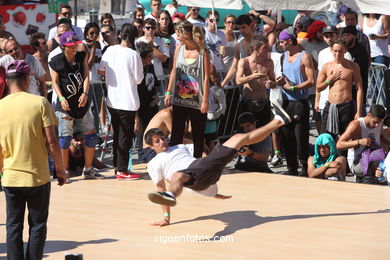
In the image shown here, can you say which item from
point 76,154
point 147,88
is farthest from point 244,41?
point 76,154

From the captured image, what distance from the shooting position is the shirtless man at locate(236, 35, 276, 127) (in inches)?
466

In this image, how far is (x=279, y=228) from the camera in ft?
28.4

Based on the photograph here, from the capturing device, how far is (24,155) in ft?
22.7

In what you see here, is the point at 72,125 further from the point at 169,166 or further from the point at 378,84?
the point at 378,84

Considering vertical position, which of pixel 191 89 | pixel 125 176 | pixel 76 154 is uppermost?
pixel 191 89

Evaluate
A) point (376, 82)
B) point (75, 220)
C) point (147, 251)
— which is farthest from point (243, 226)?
point (376, 82)

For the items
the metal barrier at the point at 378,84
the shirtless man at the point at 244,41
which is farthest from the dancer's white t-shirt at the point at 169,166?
the metal barrier at the point at 378,84

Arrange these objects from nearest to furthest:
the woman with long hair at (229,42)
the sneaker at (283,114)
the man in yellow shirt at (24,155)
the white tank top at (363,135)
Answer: the man in yellow shirt at (24,155), the sneaker at (283,114), the white tank top at (363,135), the woman with long hair at (229,42)

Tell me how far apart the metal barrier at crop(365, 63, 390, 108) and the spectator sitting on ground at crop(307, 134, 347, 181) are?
3.88 meters

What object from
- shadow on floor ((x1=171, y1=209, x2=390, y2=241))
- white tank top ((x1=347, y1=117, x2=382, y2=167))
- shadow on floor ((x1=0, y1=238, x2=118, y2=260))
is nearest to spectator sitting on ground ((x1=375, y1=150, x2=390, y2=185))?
white tank top ((x1=347, y1=117, x2=382, y2=167))

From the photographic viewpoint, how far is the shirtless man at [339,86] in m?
11.5

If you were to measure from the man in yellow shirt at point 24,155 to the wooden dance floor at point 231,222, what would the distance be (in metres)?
0.87

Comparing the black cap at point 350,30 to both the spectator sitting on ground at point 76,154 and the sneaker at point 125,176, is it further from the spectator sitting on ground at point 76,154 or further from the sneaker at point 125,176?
the spectator sitting on ground at point 76,154

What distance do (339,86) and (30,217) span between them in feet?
19.1
